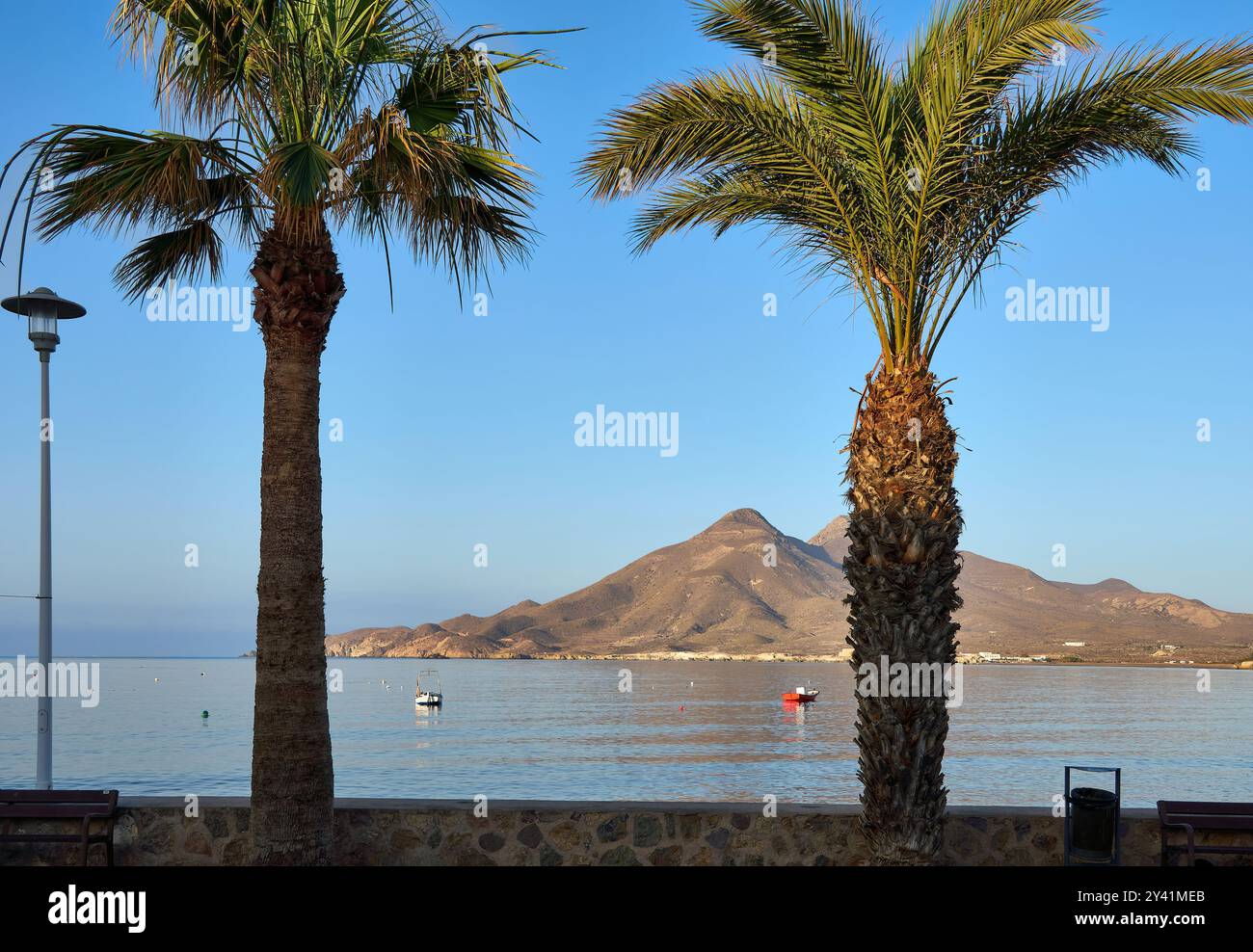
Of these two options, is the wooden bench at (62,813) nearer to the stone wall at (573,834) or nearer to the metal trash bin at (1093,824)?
the stone wall at (573,834)

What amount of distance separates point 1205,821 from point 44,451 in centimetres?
1029

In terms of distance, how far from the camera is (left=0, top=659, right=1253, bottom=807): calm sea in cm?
4803

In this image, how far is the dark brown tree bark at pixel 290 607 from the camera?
23.8ft

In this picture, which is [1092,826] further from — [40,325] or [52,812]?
[40,325]

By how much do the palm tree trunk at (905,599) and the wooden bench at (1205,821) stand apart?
1.73m

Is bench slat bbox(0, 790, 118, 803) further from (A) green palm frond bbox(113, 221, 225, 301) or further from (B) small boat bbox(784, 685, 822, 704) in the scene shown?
(B) small boat bbox(784, 685, 822, 704)

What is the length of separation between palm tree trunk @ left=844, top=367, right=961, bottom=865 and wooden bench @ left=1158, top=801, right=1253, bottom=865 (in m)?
1.73

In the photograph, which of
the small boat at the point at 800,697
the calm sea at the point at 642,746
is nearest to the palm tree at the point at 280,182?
the calm sea at the point at 642,746

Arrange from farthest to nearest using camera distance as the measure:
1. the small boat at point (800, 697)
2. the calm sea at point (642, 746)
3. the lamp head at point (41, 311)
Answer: the small boat at point (800, 697), the calm sea at point (642, 746), the lamp head at point (41, 311)

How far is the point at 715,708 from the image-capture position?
324 ft

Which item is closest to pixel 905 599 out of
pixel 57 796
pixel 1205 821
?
pixel 1205 821

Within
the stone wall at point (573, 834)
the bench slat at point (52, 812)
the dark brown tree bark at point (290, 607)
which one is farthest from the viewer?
the stone wall at point (573, 834)

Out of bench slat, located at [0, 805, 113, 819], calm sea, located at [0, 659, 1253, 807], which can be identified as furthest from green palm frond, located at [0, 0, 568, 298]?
calm sea, located at [0, 659, 1253, 807]
